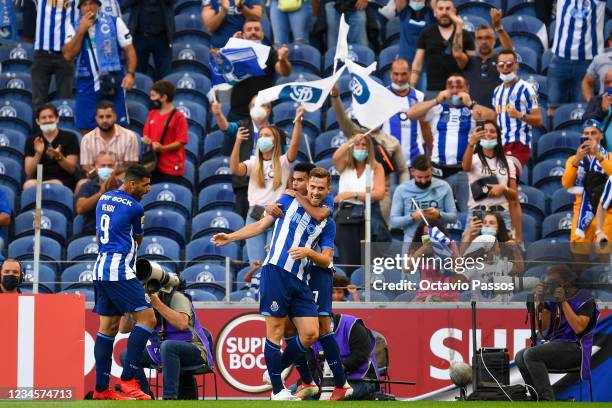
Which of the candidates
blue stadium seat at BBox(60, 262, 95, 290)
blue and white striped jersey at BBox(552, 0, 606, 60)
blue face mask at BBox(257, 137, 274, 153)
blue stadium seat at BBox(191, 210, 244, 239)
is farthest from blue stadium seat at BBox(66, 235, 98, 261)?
blue and white striped jersey at BBox(552, 0, 606, 60)

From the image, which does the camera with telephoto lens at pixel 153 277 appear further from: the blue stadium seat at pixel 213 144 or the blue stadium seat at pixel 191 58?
the blue stadium seat at pixel 191 58

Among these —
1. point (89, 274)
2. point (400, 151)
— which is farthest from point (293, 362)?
point (400, 151)

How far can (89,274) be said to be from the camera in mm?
15203

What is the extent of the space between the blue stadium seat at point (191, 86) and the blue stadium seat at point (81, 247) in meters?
3.56

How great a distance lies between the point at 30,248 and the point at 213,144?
316 centimetres

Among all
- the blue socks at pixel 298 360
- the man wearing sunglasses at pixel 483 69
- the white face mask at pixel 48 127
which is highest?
the man wearing sunglasses at pixel 483 69

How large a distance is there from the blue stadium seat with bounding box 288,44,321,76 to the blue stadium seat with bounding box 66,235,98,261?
4.12m

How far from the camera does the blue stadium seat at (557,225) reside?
55.3 ft

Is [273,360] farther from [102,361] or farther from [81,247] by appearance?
[81,247]

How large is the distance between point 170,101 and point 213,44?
2.24 meters

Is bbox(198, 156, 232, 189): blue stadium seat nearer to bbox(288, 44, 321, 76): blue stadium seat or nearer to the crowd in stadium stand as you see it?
the crowd in stadium stand

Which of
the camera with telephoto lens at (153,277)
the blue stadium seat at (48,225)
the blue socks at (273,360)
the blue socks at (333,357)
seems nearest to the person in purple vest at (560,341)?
the blue socks at (333,357)

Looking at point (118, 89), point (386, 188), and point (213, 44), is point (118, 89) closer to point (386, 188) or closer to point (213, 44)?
point (213, 44)

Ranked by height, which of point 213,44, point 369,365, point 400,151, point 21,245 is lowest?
point 369,365
